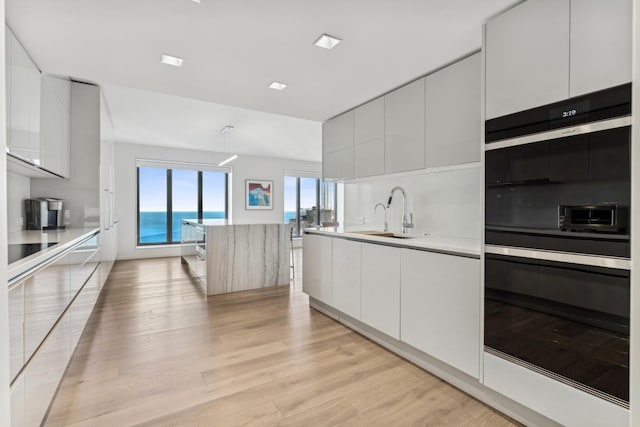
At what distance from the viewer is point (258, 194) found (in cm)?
816

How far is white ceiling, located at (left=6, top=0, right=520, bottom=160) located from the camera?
1.82 metres

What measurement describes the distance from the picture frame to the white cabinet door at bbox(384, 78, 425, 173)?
18.3 feet

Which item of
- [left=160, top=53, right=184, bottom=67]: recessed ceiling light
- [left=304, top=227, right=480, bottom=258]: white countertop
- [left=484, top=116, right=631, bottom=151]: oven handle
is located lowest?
[left=304, top=227, right=480, bottom=258]: white countertop

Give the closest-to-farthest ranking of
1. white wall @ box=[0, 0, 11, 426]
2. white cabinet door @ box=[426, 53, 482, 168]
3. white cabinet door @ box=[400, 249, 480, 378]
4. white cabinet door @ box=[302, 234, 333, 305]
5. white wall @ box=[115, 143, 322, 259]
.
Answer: white wall @ box=[0, 0, 11, 426], white cabinet door @ box=[400, 249, 480, 378], white cabinet door @ box=[426, 53, 482, 168], white cabinet door @ box=[302, 234, 333, 305], white wall @ box=[115, 143, 322, 259]

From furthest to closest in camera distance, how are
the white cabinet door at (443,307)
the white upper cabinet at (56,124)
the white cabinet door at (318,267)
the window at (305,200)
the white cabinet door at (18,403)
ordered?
1. the window at (305,200)
2. the white cabinet door at (318,267)
3. the white upper cabinet at (56,124)
4. the white cabinet door at (443,307)
5. the white cabinet door at (18,403)

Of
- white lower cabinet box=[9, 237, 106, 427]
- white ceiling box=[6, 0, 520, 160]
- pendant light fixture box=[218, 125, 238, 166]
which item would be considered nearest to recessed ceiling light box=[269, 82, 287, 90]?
white ceiling box=[6, 0, 520, 160]

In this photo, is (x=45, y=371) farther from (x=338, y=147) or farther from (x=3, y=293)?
(x=338, y=147)

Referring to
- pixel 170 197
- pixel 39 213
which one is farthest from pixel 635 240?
pixel 170 197

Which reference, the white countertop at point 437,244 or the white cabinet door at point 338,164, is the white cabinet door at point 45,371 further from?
the white cabinet door at point 338,164

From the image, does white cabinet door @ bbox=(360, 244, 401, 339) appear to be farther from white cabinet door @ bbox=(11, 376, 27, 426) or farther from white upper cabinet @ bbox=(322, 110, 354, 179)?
white cabinet door @ bbox=(11, 376, 27, 426)

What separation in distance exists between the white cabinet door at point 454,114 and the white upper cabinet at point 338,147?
108 centimetres

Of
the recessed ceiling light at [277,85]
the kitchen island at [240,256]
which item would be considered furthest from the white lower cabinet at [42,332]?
the recessed ceiling light at [277,85]

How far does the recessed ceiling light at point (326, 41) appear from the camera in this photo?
6.89 feet

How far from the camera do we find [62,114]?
3.29m
